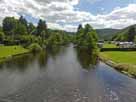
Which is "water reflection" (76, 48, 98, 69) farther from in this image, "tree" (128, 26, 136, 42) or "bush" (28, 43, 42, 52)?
"tree" (128, 26, 136, 42)

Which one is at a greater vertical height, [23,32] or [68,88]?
[23,32]

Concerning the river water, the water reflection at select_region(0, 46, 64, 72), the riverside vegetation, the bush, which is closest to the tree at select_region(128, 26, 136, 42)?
the riverside vegetation

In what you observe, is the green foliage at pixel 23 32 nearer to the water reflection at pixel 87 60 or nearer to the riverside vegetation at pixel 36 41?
the riverside vegetation at pixel 36 41

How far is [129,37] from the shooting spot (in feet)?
611

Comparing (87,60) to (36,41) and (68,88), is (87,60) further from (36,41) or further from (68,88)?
(36,41)

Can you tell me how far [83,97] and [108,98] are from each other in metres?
3.60

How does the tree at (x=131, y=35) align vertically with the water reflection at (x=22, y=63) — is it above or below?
above

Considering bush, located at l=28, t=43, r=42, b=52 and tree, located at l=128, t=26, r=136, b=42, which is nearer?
bush, located at l=28, t=43, r=42, b=52

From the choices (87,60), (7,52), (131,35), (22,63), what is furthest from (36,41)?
(131,35)

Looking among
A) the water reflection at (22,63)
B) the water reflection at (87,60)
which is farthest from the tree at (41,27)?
the water reflection at (22,63)

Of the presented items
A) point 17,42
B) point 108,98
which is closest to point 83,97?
point 108,98

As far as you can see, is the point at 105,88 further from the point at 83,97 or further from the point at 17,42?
the point at 17,42

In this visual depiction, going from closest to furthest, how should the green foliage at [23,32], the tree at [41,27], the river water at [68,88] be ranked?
the river water at [68,88], the green foliage at [23,32], the tree at [41,27]

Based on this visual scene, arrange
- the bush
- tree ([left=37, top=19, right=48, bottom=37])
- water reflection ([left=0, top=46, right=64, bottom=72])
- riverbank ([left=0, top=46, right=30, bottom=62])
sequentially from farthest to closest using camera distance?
tree ([left=37, top=19, right=48, bottom=37]) → the bush → riverbank ([left=0, top=46, right=30, bottom=62]) → water reflection ([left=0, top=46, right=64, bottom=72])
